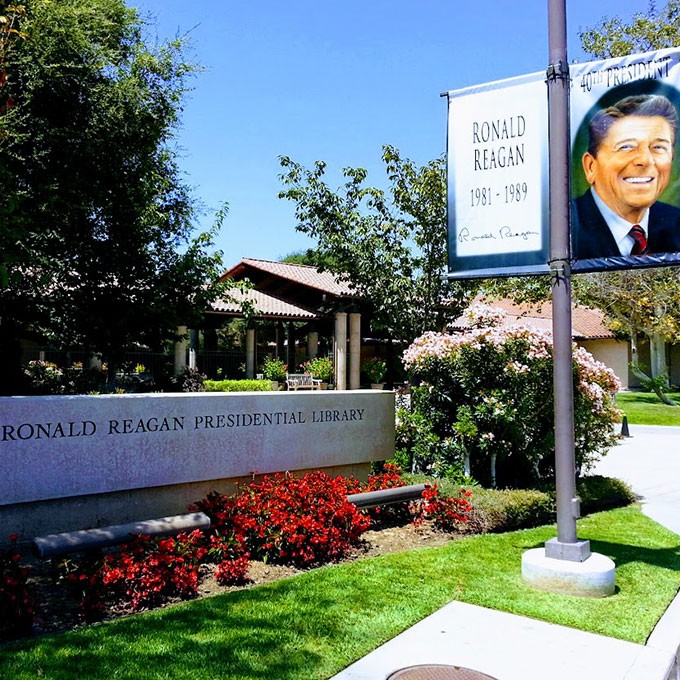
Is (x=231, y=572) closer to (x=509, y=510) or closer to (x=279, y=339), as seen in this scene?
(x=509, y=510)

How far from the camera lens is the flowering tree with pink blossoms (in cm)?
869

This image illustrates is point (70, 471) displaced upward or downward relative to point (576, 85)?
downward

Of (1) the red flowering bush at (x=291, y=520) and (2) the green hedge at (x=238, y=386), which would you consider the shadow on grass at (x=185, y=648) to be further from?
(2) the green hedge at (x=238, y=386)

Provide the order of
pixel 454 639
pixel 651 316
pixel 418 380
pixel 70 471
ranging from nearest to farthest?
pixel 454 639 → pixel 70 471 → pixel 418 380 → pixel 651 316

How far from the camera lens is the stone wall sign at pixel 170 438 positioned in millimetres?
5902

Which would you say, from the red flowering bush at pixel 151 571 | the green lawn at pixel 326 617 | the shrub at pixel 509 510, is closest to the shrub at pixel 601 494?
the shrub at pixel 509 510

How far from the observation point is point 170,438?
22.2 feet

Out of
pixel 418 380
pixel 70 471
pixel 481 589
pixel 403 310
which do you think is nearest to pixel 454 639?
pixel 481 589

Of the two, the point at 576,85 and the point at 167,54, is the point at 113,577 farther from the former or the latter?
the point at 167,54

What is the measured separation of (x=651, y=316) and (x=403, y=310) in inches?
984

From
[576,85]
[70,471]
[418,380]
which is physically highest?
[576,85]

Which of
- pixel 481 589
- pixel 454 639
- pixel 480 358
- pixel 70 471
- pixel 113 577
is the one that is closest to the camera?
pixel 454 639

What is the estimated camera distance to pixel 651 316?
104 feet

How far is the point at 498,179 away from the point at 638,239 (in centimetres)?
130
